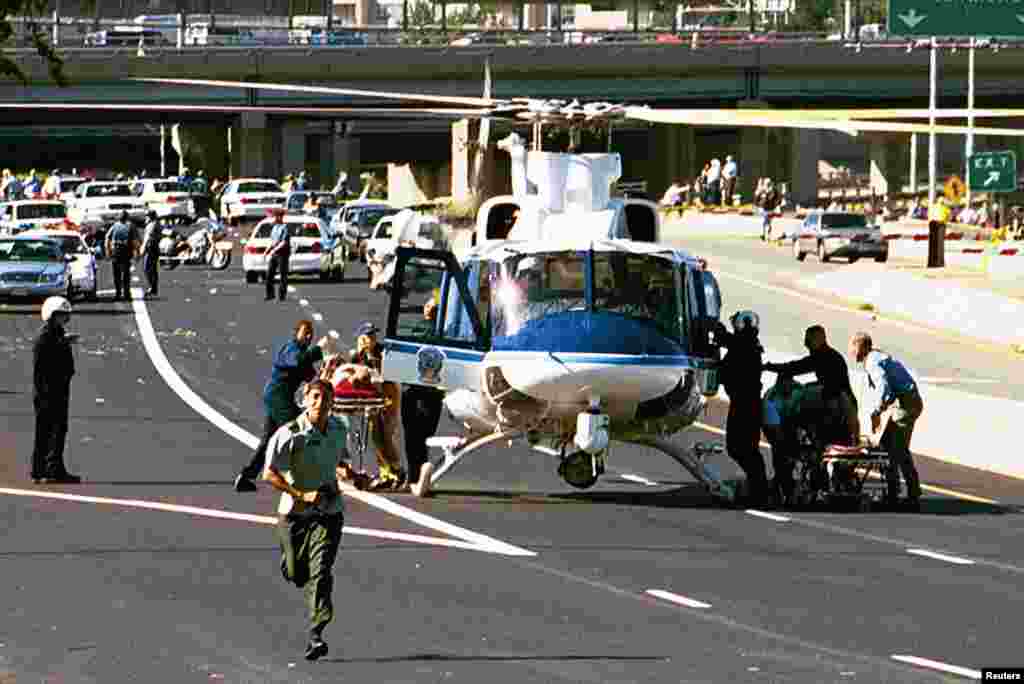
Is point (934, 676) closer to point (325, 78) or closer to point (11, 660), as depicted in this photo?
point (11, 660)

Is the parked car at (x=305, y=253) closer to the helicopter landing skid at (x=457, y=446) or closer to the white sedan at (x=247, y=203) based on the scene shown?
the white sedan at (x=247, y=203)

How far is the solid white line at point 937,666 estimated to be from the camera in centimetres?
1644

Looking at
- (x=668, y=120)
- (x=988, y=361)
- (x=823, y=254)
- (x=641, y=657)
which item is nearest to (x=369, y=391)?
(x=668, y=120)

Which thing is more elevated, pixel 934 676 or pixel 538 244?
pixel 538 244

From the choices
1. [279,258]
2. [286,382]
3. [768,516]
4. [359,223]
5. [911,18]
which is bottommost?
[359,223]

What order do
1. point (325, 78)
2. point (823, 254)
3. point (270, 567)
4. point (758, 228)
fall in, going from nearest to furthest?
1. point (270, 567)
2. point (823, 254)
3. point (758, 228)
4. point (325, 78)

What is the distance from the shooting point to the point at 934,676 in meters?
16.4

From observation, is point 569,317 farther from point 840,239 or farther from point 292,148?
point 292,148

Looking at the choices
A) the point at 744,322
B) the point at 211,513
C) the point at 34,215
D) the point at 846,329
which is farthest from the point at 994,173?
the point at 211,513

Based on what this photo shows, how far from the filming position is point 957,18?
206ft

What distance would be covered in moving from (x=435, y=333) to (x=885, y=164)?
423 ft

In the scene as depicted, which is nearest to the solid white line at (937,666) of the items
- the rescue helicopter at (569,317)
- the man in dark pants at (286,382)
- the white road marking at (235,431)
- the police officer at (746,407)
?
the white road marking at (235,431)

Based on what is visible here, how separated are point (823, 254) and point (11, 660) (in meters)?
62.9

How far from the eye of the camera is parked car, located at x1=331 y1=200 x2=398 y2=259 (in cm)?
7344
